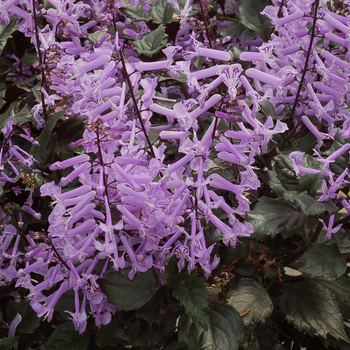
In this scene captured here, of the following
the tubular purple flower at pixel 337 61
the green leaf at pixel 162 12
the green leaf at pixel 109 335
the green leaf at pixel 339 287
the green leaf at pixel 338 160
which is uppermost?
the tubular purple flower at pixel 337 61

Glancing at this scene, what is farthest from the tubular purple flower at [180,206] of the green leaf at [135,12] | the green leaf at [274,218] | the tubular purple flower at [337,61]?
the green leaf at [135,12]

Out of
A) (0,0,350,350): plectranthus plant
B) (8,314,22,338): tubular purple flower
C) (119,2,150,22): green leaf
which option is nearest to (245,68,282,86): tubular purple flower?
(0,0,350,350): plectranthus plant

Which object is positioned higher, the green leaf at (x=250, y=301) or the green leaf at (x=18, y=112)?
the green leaf at (x=18, y=112)

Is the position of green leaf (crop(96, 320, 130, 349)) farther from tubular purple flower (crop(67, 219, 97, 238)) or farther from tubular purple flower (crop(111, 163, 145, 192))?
tubular purple flower (crop(111, 163, 145, 192))

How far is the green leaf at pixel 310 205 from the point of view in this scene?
751 mm

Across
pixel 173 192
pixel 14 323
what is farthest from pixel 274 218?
pixel 14 323

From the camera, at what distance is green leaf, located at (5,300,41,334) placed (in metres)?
0.95

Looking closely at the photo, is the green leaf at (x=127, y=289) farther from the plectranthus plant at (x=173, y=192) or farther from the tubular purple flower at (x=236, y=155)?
the tubular purple flower at (x=236, y=155)

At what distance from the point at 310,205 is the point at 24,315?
70cm

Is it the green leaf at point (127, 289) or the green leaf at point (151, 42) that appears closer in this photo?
the green leaf at point (127, 289)

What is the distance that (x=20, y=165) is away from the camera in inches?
38.7

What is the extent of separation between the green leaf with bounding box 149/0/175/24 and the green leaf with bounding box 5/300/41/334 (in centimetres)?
86

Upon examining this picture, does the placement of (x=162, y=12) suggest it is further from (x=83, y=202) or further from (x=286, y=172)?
(x=83, y=202)

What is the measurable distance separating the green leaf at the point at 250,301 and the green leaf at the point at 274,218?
0.16 metres
